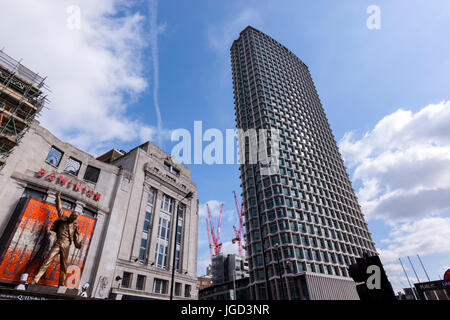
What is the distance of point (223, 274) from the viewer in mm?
113000

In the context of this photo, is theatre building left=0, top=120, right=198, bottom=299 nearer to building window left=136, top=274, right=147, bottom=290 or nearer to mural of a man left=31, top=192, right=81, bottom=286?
building window left=136, top=274, right=147, bottom=290

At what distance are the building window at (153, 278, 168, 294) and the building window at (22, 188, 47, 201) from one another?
16.4 metres

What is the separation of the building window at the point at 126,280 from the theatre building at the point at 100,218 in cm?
11

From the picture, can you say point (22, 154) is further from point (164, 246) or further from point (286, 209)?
point (286, 209)

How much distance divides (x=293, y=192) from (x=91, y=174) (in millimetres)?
53745

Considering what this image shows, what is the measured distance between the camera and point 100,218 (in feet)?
93.6

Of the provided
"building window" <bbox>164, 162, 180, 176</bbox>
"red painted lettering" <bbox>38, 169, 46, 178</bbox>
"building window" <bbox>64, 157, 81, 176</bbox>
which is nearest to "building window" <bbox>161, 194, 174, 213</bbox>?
"building window" <bbox>164, 162, 180, 176</bbox>

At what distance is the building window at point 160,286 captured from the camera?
31228 mm

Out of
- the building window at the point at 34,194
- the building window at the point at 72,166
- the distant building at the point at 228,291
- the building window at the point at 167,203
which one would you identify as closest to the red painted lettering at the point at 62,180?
the building window at the point at 72,166

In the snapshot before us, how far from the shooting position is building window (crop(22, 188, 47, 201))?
22952 millimetres

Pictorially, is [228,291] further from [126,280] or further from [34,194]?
[34,194]

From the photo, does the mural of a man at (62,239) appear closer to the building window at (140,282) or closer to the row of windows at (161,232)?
the building window at (140,282)
